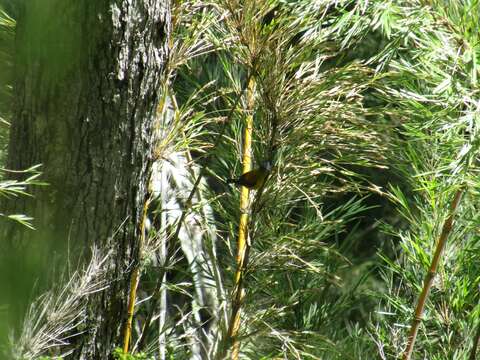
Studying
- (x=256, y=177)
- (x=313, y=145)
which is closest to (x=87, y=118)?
(x=256, y=177)

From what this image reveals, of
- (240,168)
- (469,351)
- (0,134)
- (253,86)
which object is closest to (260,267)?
(240,168)

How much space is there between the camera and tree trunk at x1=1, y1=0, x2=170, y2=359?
167 centimetres

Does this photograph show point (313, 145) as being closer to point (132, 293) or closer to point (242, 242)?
point (242, 242)

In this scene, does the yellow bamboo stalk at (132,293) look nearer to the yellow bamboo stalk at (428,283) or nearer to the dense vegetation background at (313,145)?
the dense vegetation background at (313,145)

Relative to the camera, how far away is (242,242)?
2.10 meters

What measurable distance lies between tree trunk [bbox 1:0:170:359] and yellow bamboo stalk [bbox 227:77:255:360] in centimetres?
28

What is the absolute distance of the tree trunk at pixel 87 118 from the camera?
1.67 m

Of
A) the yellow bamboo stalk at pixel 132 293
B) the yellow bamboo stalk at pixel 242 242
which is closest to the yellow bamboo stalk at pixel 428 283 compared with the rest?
the yellow bamboo stalk at pixel 242 242

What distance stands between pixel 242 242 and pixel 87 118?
0.57 m

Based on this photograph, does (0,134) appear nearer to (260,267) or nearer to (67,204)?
(67,204)

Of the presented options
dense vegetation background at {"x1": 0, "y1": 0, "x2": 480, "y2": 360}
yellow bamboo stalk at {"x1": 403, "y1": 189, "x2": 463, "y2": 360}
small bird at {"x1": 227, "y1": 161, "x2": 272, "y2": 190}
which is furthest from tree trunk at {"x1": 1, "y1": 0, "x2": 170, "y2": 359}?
yellow bamboo stalk at {"x1": 403, "y1": 189, "x2": 463, "y2": 360}

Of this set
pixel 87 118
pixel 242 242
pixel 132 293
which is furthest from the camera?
pixel 242 242

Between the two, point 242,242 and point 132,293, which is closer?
point 132,293

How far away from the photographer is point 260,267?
197 centimetres
